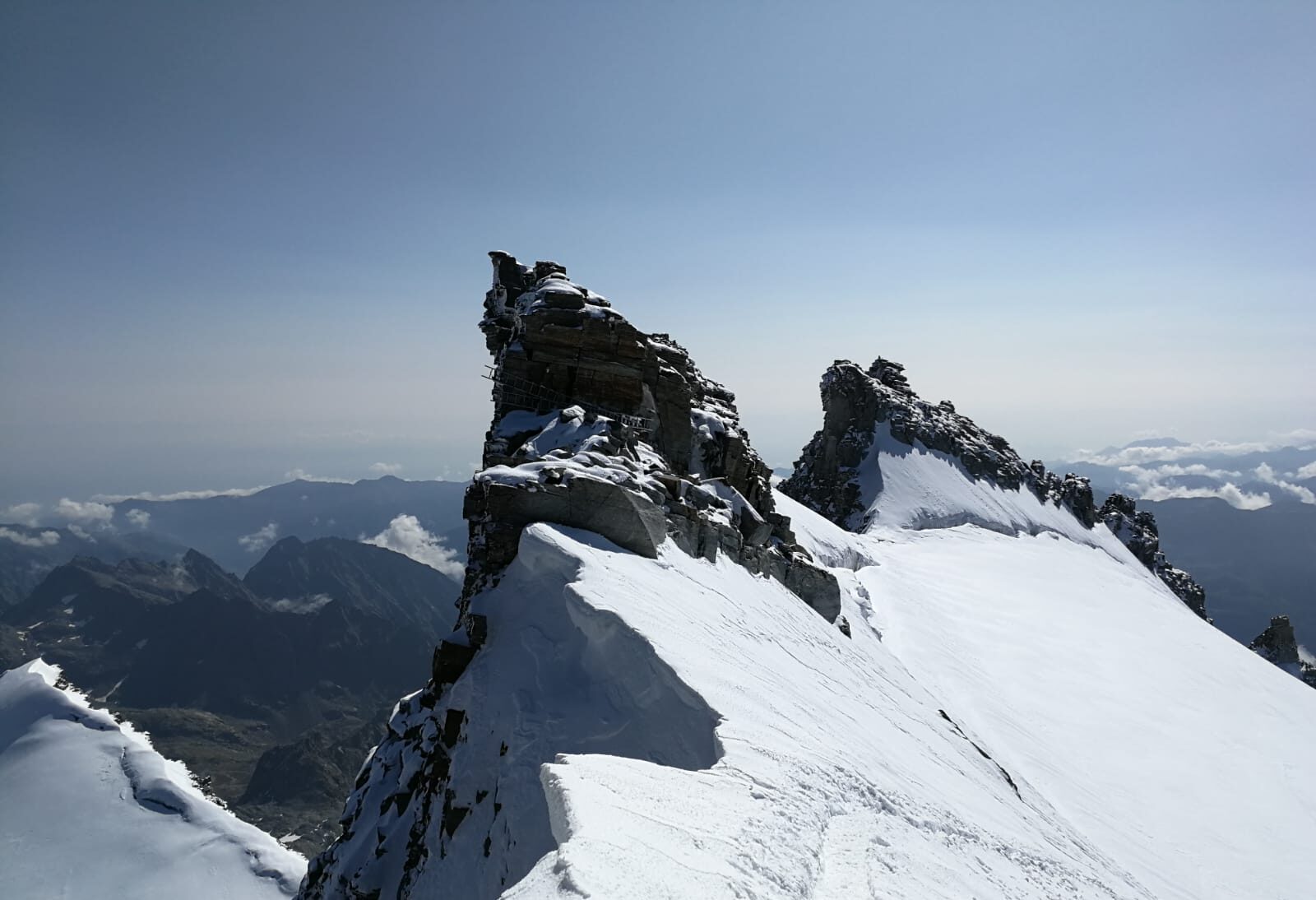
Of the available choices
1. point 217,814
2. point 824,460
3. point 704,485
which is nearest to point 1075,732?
point 704,485

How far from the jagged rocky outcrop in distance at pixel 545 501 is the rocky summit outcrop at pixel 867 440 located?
3986cm

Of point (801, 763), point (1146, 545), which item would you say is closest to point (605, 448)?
point (801, 763)

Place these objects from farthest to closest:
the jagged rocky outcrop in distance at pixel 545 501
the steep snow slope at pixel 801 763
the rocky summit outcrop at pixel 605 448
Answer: the rocky summit outcrop at pixel 605 448 < the jagged rocky outcrop in distance at pixel 545 501 < the steep snow slope at pixel 801 763

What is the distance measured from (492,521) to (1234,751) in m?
45.2

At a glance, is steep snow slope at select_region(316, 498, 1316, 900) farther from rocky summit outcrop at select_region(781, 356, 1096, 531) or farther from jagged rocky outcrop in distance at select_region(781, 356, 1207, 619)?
rocky summit outcrop at select_region(781, 356, 1096, 531)

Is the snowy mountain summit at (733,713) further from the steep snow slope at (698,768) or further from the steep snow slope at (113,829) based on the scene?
the steep snow slope at (113,829)

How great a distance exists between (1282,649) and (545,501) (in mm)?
116799

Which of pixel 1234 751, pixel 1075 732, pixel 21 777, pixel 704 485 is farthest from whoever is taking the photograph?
pixel 21 777

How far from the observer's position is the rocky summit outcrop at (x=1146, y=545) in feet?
322

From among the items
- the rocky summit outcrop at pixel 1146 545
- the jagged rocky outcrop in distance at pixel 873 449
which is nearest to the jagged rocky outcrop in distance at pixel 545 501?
the jagged rocky outcrop in distance at pixel 873 449

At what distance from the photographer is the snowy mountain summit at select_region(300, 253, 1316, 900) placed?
9664 mm

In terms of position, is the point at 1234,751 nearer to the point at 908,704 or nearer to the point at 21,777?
the point at 908,704

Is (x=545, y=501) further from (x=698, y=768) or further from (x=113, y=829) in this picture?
(x=113, y=829)

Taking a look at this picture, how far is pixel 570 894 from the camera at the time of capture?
576 centimetres
